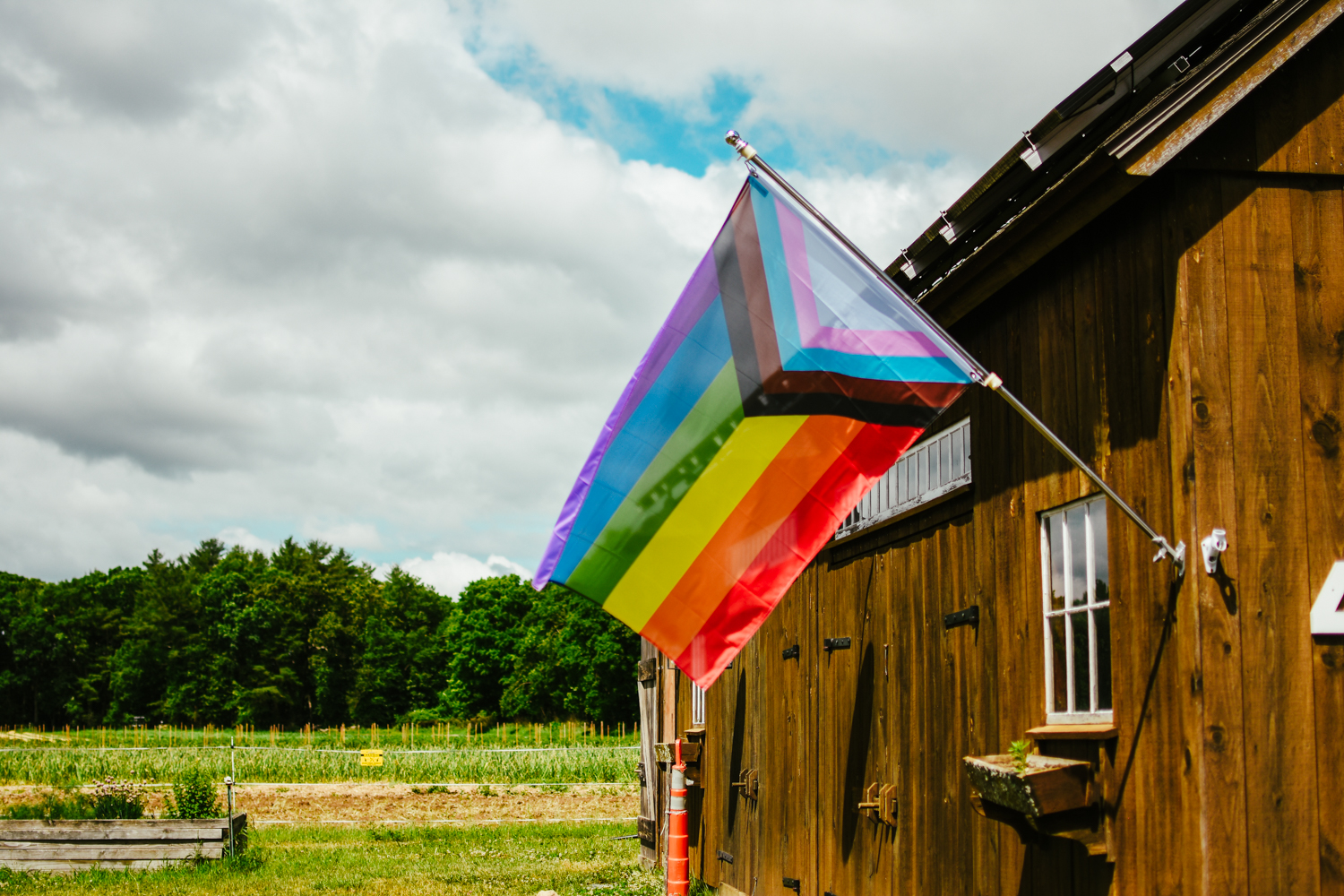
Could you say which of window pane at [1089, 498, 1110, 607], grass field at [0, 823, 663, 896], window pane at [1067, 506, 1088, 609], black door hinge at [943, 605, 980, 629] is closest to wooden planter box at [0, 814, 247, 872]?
grass field at [0, 823, 663, 896]

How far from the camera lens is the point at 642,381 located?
18.6ft

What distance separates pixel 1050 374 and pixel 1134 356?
2.42 ft

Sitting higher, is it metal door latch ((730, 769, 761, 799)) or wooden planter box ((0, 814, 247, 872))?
metal door latch ((730, 769, 761, 799))

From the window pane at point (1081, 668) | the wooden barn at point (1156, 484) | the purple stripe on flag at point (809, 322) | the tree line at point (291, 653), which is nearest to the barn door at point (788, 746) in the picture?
the wooden barn at point (1156, 484)

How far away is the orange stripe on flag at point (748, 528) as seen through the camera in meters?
5.46

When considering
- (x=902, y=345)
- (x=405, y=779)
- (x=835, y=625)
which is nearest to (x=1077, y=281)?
(x=902, y=345)

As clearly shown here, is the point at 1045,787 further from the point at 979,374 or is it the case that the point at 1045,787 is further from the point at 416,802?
the point at 416,802

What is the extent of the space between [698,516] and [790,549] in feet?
1.63

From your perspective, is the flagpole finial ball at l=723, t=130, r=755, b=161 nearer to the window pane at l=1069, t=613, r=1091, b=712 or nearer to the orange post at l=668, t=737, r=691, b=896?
the window pane at l=1069, t=613, r=1091, b=712

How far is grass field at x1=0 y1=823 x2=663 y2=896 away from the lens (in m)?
12.0

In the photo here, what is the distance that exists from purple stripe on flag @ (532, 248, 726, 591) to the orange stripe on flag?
63 cm

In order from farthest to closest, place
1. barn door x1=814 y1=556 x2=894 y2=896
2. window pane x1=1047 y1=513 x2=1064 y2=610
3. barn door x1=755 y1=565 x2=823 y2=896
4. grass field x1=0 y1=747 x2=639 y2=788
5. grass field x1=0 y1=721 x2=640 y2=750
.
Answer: grass field x1=0 y1=721 x2=640 y2=750, grass field x1=0 y1=747 x2=639 y2=788, barn door x1=755 y1=565 x2=823 y2=896, barn door x1=814 y1=556 x2=894 y2=896, window pane x1=1047 y1=513 x2=1064 y2=610

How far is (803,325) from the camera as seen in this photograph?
5.28 m

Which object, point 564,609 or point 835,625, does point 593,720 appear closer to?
point 564,609
